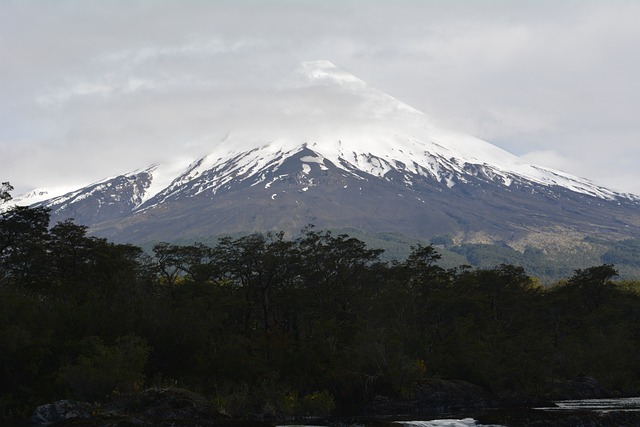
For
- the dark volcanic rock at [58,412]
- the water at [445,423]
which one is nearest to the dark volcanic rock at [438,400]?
the water at [445,423]

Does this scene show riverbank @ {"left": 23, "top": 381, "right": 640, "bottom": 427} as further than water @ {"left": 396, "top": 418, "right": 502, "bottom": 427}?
No

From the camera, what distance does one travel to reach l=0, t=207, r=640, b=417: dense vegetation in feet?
131

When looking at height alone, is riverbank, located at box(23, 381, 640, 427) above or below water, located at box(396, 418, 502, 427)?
above

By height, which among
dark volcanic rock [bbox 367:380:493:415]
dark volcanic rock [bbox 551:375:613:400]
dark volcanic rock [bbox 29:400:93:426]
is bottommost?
dark volcanic rock [bbox 551:375:613:400]

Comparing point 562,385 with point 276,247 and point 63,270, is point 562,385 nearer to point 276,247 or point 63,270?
point 276,247

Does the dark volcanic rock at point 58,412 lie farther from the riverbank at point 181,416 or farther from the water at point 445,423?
the water at point 445,423

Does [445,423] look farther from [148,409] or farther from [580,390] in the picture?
[580,390]

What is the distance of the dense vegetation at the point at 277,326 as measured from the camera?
40.1 meters

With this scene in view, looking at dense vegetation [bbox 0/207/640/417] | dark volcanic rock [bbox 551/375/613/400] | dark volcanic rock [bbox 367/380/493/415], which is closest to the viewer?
dense vegetation [bbox 0/207/640/417]

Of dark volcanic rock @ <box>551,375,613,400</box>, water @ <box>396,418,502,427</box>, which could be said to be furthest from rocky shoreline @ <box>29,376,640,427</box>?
dark volcanic rock @ <box>551,375,613,400</box>

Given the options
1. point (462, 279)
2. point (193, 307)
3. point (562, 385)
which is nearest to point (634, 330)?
point (462, 279)

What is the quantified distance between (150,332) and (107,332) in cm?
249

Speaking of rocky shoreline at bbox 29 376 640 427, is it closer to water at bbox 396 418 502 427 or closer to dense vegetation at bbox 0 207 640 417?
water at bbox 396 418 502 427

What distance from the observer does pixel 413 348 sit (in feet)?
192
